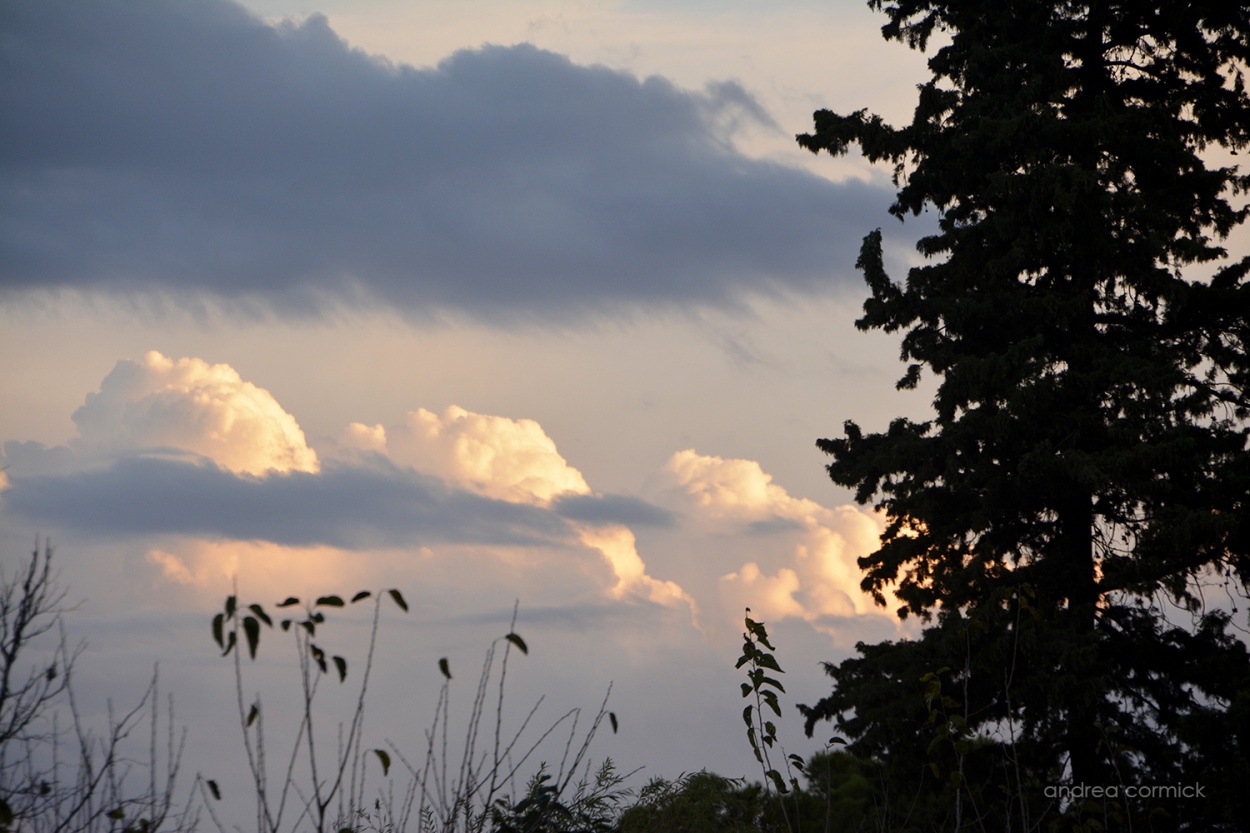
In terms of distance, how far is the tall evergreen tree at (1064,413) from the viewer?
536 inches

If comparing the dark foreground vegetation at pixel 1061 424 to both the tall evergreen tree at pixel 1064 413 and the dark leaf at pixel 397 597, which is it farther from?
the dark leaf at pixel 397 597

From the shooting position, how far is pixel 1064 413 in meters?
14.6

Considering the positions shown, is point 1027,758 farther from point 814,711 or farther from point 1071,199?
point 1071,199

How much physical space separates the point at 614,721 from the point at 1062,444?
10.8 metres

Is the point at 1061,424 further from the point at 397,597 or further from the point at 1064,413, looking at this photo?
the point at 397,597

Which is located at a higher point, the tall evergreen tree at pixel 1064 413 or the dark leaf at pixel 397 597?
the tall evergreen tree at pixel 1064 413

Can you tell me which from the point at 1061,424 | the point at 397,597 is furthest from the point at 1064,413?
the point at 397,597

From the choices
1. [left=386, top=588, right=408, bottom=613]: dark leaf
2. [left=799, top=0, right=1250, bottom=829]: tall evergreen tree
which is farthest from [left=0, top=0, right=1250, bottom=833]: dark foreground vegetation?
[left=386, top=588, right=408, bottom=613]: dark leaf

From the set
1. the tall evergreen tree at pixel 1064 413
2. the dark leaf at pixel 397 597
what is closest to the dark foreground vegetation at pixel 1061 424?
the tall evergreen tree at pixel 1064 413

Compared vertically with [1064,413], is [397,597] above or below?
below

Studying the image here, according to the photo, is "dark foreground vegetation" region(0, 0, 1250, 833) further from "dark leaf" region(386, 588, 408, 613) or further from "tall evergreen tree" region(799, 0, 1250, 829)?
"dark leaf" region(386, 588, 408, 613)

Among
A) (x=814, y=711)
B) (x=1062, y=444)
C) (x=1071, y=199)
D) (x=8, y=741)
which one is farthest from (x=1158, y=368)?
(x=8, y=741)

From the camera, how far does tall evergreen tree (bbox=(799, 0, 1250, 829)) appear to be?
13617mm

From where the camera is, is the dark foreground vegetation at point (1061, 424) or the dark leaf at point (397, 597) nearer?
the dark leaf at point (397, 597)
